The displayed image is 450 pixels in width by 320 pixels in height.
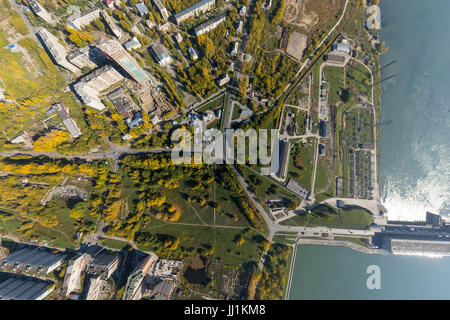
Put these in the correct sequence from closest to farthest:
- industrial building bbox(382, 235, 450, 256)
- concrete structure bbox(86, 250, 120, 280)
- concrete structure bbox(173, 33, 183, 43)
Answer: concrete structure bbox(86, 250, 120, 280)
industrial building bbox(382, 235, 450, 256)
concrete structure bbox(173, 33, 183, 43)


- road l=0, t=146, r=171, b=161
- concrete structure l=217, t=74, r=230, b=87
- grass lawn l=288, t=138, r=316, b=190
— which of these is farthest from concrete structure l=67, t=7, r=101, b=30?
grass lawn l=288, t=138, r=316, b=190

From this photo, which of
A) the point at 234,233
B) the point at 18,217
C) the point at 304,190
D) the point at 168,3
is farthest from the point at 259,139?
the point at 18,217

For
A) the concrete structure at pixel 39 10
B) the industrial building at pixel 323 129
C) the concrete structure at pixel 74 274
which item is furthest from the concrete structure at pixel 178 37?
the concrete structure at pixel 74 274

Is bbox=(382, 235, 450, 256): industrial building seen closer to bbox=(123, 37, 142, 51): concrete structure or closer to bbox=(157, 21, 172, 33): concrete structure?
bbox=(157, 21, 172, 33): concrete structure

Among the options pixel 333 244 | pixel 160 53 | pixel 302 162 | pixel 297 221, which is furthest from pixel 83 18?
pixel 333 244

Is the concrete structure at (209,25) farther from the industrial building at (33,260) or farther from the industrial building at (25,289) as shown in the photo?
the industrial building at (25,289)

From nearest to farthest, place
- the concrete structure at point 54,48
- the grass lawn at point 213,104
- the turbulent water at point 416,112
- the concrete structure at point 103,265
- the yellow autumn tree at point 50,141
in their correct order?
the concrete structure at point 103,265, the concrete structure at point 54,48, the yellow autumn tree at point 50,141, the grass lawn at point 213,104, the turbulent water at point 416,112

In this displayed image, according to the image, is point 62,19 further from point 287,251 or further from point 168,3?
point 287,251
